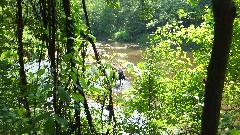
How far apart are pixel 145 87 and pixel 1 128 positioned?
5160 millimetres

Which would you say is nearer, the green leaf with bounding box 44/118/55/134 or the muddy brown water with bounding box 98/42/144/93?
the green leaf with bounding box 44/118/55/134

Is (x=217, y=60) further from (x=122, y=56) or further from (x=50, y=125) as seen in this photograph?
(x=122, y=56)

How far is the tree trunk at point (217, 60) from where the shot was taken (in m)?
1.29

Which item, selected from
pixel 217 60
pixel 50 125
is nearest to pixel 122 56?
pixel 217 60

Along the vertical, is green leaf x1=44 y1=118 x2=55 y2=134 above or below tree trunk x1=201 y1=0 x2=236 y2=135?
below

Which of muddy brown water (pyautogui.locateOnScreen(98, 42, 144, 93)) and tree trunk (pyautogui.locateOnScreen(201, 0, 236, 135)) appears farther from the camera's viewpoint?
muddy brown water (pyautogui.locateOnScreen(98, 42, 144, 93))

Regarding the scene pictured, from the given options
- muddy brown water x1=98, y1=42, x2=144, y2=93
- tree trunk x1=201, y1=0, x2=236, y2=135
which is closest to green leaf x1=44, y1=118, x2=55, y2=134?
tree trunk x1=201, y1=0, x2=236, y2=135

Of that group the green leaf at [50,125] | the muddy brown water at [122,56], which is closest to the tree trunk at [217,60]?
the green leaf at [50,125]

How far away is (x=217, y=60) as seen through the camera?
1.34 meters

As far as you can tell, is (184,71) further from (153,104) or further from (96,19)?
(96,19)

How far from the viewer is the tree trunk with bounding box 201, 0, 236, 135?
4.24ft

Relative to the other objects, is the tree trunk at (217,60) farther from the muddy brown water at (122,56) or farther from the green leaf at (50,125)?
the muddy brown water at (122,56)

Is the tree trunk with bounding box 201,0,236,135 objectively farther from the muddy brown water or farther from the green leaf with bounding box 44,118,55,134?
the muddy brown water

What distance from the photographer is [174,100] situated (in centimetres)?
692
